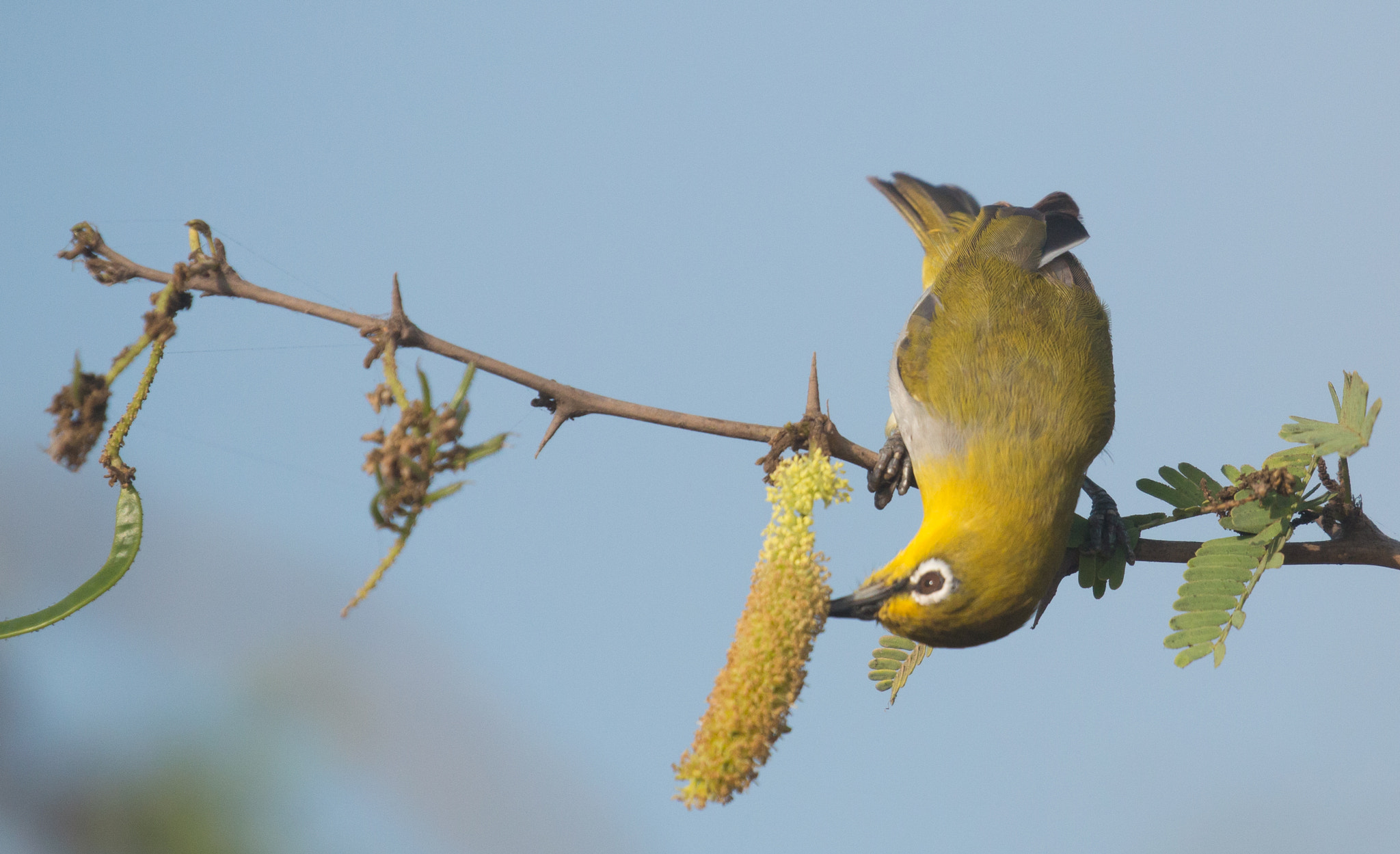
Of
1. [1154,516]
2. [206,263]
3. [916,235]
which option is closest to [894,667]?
[1154,516]

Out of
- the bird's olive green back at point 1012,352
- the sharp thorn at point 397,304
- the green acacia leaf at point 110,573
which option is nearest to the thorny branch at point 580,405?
the sharp thorn at point 397,304

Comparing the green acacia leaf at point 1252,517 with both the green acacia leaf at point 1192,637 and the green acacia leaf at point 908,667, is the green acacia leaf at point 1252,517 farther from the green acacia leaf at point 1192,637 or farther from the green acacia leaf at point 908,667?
the green acacia leaf at point 908,667

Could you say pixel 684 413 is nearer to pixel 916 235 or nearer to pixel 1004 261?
pixel 1004 261

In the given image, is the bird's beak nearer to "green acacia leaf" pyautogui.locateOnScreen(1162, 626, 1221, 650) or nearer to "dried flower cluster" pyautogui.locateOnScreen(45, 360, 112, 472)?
"green acacia leaf" pyautogui.locateOnScreen(1162, 626, 1221, 650)

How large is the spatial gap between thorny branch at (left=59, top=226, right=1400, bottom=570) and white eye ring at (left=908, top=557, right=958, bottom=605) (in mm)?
435

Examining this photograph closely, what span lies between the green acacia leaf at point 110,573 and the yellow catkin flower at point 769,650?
1622 millimetres

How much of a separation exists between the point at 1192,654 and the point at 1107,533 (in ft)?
2.95

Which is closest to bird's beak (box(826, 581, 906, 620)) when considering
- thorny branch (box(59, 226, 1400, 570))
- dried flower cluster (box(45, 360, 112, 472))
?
thorny branch (box(59, 226, 1400, 570))

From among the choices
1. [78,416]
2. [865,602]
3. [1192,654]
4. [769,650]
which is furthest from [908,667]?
[78,416]

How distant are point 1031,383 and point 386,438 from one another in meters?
3.41

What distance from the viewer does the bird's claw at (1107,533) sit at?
14.3 ft

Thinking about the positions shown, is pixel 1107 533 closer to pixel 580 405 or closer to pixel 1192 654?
pixel 1192 654

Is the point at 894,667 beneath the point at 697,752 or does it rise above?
above

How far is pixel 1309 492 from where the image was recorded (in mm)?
3998
